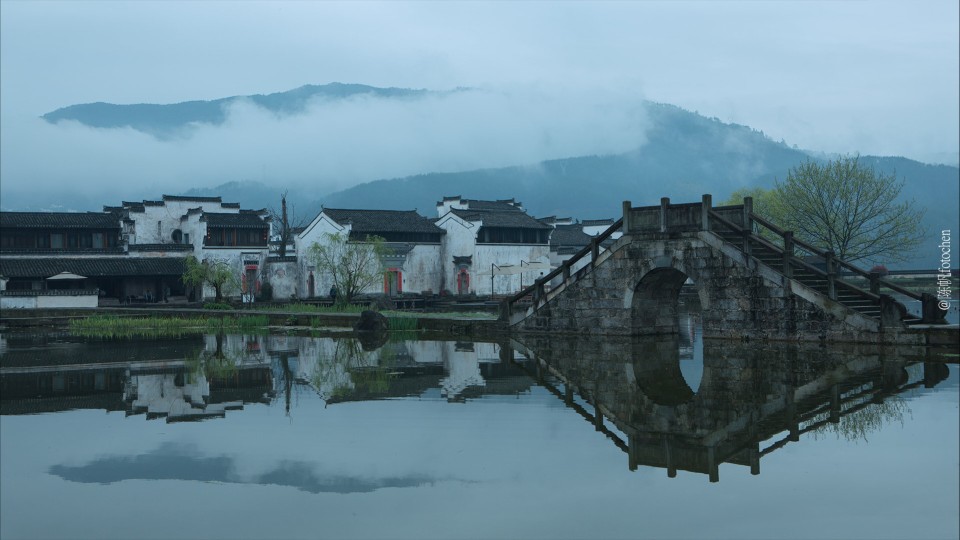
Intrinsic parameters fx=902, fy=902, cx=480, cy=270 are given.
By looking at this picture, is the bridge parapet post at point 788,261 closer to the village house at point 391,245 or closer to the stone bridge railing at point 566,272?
the stone bridge railing at point 566,272

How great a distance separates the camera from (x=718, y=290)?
27.2 metres

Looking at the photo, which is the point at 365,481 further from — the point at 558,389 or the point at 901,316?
the point at 901,316

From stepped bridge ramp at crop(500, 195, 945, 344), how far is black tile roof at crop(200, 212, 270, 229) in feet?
132

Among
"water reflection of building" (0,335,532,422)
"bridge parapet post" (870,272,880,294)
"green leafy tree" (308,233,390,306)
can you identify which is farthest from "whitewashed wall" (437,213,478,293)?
"bridge parapet post" (870,272,880,294)

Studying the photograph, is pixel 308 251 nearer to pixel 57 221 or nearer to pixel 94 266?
pixel 94 266

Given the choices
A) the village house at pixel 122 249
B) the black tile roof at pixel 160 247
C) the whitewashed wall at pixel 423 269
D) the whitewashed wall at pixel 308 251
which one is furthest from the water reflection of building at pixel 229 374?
the black tile roof at pixel 160 247

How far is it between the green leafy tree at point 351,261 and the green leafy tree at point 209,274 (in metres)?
5.93

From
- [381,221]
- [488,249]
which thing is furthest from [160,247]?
[488,249]

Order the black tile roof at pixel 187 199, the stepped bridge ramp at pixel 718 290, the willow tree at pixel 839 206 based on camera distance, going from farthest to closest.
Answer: the black tile roof at pixel 187 199 → the willow tree at pixel 839 206 → the stepped bridge ramp at pixel 718 290

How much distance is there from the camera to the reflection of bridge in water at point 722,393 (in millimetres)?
12805

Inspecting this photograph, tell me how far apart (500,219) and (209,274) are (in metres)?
21.1

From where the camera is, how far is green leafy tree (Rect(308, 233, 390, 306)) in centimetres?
5272

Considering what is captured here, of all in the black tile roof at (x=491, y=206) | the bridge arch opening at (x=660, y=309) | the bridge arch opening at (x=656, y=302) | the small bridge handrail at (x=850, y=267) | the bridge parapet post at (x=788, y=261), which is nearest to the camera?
the small bridge handrail at (x=850, y=267)

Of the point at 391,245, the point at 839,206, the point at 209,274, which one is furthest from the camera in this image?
the point at 391,245
